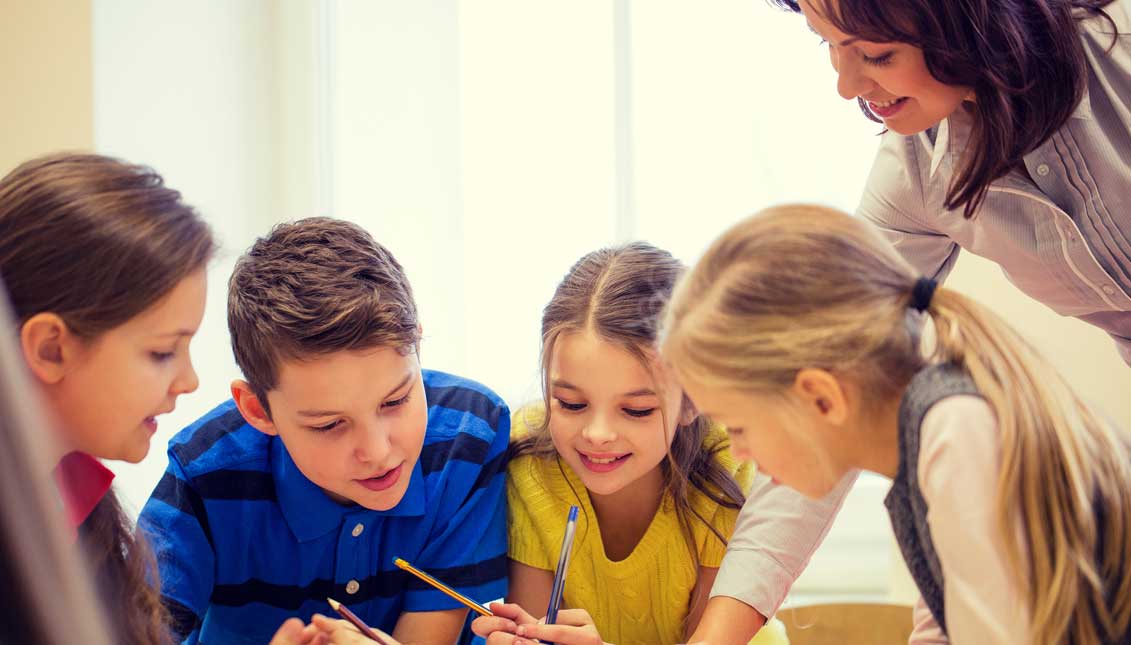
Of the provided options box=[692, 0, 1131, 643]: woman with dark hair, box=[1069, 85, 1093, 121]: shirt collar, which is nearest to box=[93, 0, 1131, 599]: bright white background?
box=[692, 0, 1131, 643]: woman with dark hair

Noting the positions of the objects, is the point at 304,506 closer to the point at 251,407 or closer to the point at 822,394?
the point at 251,407

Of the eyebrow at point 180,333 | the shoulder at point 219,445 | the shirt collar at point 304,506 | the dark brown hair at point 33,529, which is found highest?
the dark brown hair at point 33,529

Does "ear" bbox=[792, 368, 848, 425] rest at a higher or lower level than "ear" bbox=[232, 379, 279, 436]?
higher

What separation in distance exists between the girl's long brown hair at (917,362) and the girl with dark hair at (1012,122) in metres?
0.24

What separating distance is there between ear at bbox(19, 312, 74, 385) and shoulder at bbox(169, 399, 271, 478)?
36cm

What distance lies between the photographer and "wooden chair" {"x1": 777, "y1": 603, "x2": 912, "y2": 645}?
154 centimetres

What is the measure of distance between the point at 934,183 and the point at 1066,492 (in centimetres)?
50

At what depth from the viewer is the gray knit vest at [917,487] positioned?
69cm

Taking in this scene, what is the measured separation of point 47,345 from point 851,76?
713 mm

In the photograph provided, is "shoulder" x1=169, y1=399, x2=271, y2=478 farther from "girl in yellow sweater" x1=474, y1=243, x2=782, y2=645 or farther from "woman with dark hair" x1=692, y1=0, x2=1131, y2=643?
"woman with dark hair" x1=692, y1=0, x2=1131, y2=643

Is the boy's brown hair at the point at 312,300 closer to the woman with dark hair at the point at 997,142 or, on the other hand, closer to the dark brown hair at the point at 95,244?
the dark brown hair at the point at 95,244

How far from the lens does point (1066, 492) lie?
0.65m

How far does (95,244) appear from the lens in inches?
31.4

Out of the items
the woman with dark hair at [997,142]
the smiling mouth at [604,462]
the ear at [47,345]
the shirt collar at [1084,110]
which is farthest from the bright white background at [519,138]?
the ear at [47,345]
